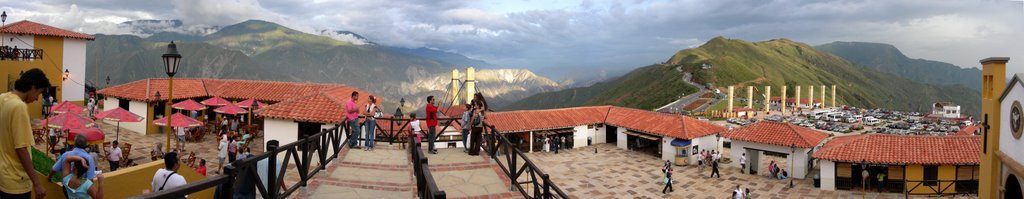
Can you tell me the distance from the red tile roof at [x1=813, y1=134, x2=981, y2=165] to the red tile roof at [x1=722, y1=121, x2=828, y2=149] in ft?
5.13

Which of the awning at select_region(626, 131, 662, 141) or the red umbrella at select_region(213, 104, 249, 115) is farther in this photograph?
the awning at select_region(626, 131, 662, 141)

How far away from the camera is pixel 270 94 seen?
29.4m

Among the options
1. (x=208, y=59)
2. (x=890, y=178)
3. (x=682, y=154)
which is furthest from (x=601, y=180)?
(x=208, y=59)

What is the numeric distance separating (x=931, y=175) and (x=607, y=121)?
61.6 feet

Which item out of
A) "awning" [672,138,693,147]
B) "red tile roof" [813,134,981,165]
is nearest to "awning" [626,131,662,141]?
"awning" [672,138,693,147]

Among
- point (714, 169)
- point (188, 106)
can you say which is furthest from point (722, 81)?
point (188, 106)

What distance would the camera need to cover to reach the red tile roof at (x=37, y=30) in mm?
26950

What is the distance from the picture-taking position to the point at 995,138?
14.1m

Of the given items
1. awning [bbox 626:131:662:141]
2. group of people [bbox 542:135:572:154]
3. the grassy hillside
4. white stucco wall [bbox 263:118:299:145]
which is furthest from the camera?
the grassy hillside

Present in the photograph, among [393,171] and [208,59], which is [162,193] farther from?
[208,59]

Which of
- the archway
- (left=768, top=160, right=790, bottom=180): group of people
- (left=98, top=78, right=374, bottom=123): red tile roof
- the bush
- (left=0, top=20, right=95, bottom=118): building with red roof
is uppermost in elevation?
(left=0, top=20, right=95, bottom=118): building with red roof

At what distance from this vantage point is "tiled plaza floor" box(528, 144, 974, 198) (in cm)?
2322

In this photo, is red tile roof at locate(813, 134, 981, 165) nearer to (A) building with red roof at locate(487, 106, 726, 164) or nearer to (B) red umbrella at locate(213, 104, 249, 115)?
(A) building with red roof at locate(487, 106, 726, 164)

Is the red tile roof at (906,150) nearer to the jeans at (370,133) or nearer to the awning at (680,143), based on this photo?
the awning at (680,143)
